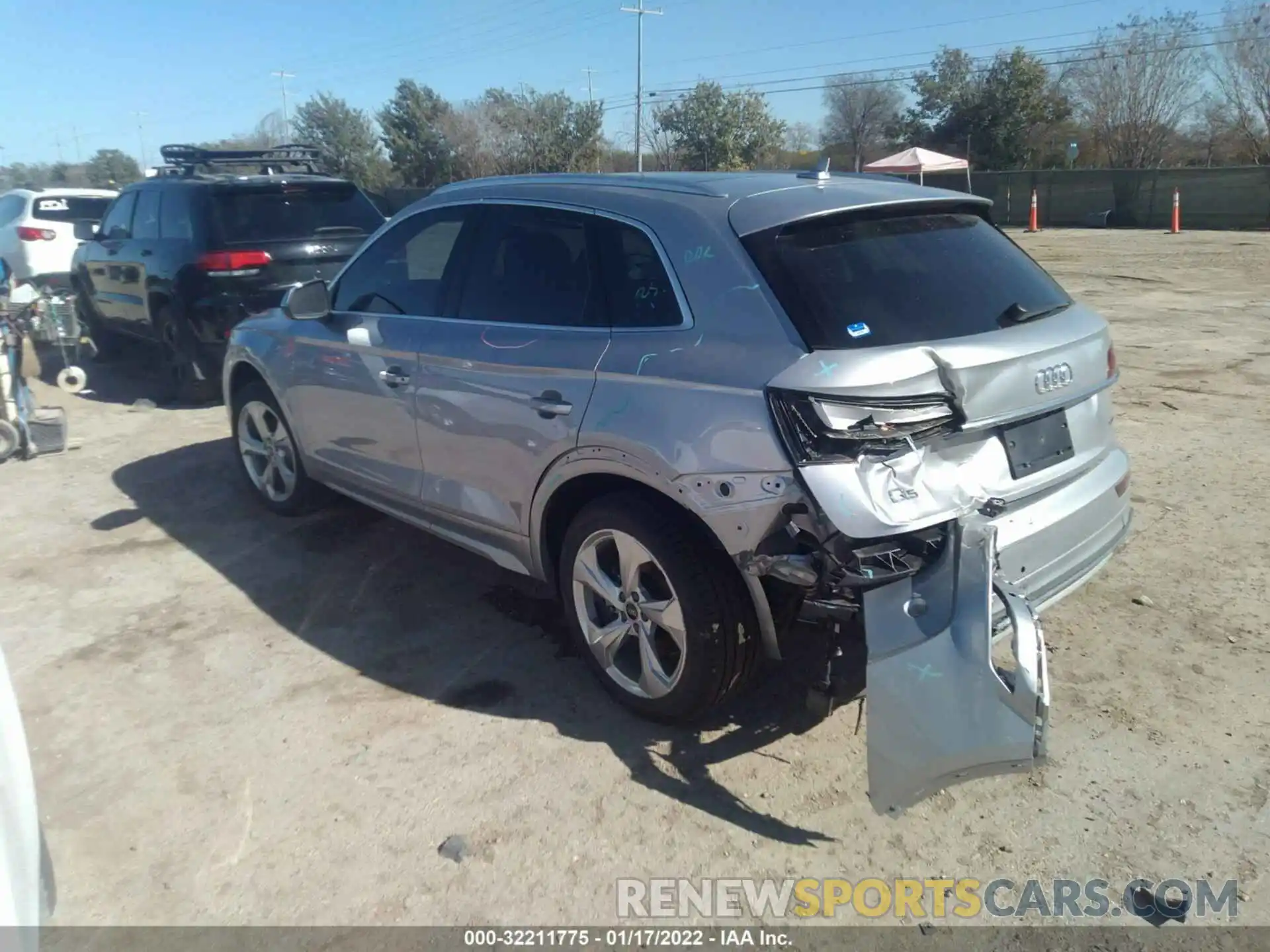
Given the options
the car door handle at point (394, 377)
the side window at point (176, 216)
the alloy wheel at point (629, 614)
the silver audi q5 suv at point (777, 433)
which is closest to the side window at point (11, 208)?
the side window at point (176, 216)

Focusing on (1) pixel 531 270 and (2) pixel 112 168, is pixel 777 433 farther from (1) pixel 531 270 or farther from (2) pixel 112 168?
(2) pixel 112 168

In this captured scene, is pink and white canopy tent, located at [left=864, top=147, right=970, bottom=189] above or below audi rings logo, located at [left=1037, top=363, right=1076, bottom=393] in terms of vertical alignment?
above

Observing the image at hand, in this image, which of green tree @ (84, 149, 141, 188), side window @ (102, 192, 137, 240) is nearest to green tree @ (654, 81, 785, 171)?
green tree @ (84, 149, 141, 188)

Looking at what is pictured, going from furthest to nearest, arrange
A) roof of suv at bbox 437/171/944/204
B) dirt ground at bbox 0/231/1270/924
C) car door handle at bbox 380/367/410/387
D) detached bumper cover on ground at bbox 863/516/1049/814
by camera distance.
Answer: car door handle at bbox 380/367/410/387, roof of suv at bbox 437/171/944/204, dirt ground at bbox 0/231/1270/924, detached bumper cover on ground at bbox 863/516/1049/814

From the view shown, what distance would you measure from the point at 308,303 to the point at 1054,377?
339cm

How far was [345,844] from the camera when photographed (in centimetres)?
295

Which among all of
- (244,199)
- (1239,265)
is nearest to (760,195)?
(244,199)

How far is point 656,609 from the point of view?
327 cm

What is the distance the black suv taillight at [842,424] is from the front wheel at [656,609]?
1.72 feet

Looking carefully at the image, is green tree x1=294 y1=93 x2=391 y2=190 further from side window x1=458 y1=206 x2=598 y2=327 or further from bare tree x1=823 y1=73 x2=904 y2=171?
side window x1=458 y1=206 x2=598 y2=327

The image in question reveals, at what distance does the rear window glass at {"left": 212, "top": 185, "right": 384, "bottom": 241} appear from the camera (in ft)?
26.6

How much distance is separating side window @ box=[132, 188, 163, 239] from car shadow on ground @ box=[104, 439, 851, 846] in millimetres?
3477

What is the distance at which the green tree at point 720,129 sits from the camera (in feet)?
146

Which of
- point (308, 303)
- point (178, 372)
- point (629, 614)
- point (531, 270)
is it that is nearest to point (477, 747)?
point (629, 614)
